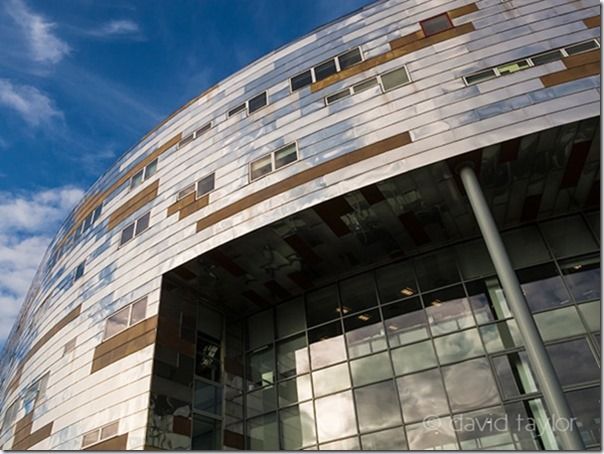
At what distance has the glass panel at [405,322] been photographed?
13.8m

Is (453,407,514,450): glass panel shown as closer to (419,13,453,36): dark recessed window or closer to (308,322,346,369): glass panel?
(308,322,346,369): glass panel

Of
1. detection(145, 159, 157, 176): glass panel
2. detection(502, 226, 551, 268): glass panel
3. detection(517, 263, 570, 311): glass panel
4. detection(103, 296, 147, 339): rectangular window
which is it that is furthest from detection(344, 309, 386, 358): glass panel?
detection(145, 159, 157, 176): glass panel

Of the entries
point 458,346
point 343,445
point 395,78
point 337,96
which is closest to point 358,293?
point 458,346

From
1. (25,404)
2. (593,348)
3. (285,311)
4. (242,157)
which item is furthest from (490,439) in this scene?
(25,404)

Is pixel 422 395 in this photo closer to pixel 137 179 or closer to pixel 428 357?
pixel 428 357

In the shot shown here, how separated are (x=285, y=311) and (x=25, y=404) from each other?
40.6ft

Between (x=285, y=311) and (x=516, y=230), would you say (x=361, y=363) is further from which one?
(x=516, y=230)

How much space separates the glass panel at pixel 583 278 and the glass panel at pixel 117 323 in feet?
46.6

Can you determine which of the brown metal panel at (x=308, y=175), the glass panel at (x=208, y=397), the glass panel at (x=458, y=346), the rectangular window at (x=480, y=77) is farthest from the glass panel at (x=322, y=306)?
the rectangular window at (x=480, y=77)

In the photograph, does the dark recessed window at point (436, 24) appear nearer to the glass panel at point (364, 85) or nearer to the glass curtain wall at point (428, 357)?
the glass panel at point (364, 85)

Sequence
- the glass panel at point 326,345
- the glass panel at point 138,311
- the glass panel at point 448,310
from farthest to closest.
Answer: the glass panel at point 138,311 < the glass panel at point 326,345 < the glass panel at point 448,310

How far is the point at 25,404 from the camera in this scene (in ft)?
63.9

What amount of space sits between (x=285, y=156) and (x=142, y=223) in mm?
7059

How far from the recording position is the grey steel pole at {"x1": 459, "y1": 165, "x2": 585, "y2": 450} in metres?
8.90
